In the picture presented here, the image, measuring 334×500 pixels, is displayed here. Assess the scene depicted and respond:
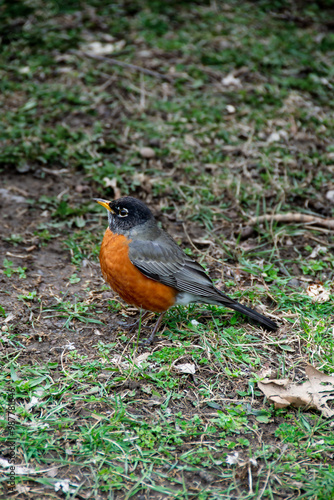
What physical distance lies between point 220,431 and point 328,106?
18.6 feet

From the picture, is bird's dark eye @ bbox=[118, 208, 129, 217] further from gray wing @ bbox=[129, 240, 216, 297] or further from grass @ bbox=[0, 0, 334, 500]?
grass @ bbox=[0, 0, 334, 500]

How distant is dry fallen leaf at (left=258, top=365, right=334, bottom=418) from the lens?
3570 mm

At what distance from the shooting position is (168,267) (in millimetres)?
4488

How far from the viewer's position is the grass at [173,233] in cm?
319

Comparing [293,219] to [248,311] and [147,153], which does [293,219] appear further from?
[147,153]

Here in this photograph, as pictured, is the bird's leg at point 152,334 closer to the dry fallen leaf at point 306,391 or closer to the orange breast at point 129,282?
the orange breast at point 129,282

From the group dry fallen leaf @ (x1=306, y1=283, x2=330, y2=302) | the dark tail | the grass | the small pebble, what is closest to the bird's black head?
the grass

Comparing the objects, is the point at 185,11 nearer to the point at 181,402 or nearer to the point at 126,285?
the point at 126,285

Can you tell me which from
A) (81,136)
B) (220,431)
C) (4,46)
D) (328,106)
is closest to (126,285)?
(220,431)

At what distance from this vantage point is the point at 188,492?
9.74ft

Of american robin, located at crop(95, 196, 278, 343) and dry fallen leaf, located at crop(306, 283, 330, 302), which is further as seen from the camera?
dry fallen leaf, located at crop(306, 283, 330, 302)

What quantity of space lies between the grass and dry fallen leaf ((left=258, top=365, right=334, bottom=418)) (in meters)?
0.07

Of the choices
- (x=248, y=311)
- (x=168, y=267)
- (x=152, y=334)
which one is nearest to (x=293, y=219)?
(x=248, y=311)

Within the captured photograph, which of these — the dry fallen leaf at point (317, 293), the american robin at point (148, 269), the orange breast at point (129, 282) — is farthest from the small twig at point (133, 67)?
the dry fallen leaf at point (317, 293)
